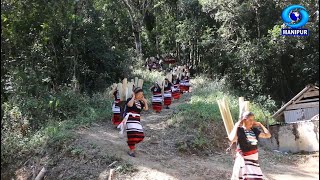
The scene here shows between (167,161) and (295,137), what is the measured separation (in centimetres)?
554

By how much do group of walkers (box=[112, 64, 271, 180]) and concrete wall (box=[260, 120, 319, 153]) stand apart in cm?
396

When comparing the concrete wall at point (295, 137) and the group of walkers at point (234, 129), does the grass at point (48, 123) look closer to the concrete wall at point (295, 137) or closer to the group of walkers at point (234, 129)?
the group of walkers at point (234, 129)

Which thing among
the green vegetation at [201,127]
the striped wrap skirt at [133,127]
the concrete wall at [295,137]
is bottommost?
the concrete wall at [295,137]

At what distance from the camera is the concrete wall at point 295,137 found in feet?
36.8

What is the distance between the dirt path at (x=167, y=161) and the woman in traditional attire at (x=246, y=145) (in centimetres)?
207

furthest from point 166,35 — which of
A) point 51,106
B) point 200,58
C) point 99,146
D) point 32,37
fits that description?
point 99,146

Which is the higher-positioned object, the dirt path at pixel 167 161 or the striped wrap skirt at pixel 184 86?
the striped wrap skirt at pixel 184 86

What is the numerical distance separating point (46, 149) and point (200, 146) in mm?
3950

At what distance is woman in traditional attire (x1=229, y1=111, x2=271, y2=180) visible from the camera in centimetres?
498

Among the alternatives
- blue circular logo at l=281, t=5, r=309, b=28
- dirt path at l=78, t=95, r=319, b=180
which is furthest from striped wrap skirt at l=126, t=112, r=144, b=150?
blue circular logo at l=281, t=5, r=309, b=28

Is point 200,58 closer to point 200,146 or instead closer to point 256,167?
point 200,146

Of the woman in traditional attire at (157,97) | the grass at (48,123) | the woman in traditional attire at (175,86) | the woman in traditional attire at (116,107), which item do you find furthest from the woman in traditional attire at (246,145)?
the woman in traditional attire at (175,86)

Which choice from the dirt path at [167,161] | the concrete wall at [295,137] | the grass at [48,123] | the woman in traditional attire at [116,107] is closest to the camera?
the dirt path at [167,161]

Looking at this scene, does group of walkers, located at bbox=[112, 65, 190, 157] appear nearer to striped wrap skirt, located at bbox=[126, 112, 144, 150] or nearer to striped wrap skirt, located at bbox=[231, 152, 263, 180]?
striped wrap skirt, located at bbox=[126, 112, 144, 150]
